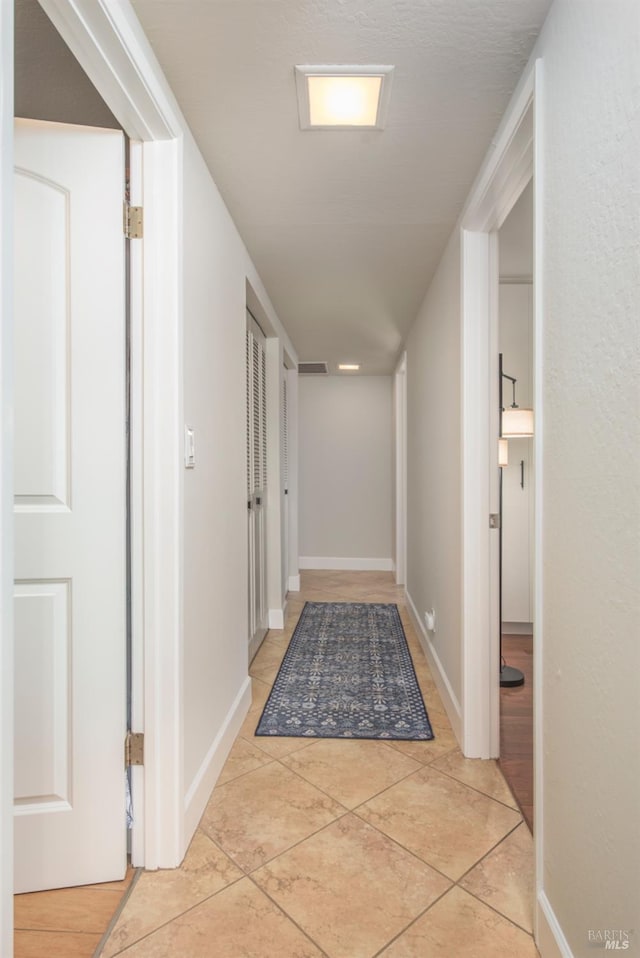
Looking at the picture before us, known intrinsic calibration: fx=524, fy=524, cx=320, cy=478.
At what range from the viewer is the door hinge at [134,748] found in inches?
57.8

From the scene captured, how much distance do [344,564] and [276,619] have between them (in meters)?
2.36

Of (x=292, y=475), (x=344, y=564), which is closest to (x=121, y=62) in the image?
(x=292, y=475)

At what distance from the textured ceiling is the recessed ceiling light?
0.03m

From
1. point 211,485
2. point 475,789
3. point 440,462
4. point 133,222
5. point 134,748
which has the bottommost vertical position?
point 475,789

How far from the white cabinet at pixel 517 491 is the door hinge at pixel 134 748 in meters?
2.63

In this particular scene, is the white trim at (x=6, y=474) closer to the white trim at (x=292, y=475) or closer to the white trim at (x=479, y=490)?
the white trim at (x=479, y=490)

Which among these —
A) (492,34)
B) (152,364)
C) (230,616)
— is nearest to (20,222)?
(152,364)

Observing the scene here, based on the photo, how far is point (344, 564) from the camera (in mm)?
6109

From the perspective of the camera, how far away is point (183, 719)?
5.03ft

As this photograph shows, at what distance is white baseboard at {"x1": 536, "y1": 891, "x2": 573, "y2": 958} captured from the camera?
1106 mm

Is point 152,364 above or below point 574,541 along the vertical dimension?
above

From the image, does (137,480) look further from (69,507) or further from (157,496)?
(69,507)

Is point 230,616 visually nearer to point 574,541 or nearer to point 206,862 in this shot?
point 206,862

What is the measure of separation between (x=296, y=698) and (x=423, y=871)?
4.06 feet
